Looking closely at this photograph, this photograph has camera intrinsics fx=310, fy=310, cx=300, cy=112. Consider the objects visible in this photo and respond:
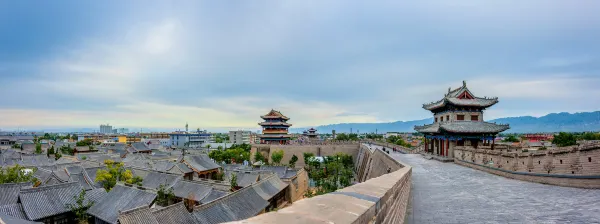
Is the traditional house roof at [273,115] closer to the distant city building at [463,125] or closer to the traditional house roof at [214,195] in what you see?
the distant city building at [463,125]

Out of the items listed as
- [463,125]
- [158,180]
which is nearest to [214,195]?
[158,180]

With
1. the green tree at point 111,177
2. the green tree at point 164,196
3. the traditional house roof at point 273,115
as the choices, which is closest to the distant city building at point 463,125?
the green tree at point 164,196

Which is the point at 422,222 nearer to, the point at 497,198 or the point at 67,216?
the point at 497,198

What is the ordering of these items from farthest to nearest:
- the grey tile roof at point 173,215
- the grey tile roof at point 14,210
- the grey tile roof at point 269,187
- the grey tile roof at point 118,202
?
the grey tile roof at point 269,187 → the grey tile roof at point 118,202 → the grey tile roof at point 14,210 → the grey tile roof at point 173,215

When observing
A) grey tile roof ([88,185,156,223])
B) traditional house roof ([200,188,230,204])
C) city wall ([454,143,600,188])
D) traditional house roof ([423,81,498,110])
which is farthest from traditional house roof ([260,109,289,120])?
city wall ([454,143,600,188])

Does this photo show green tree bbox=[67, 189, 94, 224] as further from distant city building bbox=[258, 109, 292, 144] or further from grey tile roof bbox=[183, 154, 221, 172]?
distant city building bbox=[258, 109, 292, 144]

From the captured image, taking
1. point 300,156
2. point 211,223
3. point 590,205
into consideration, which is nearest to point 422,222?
point 590,205
